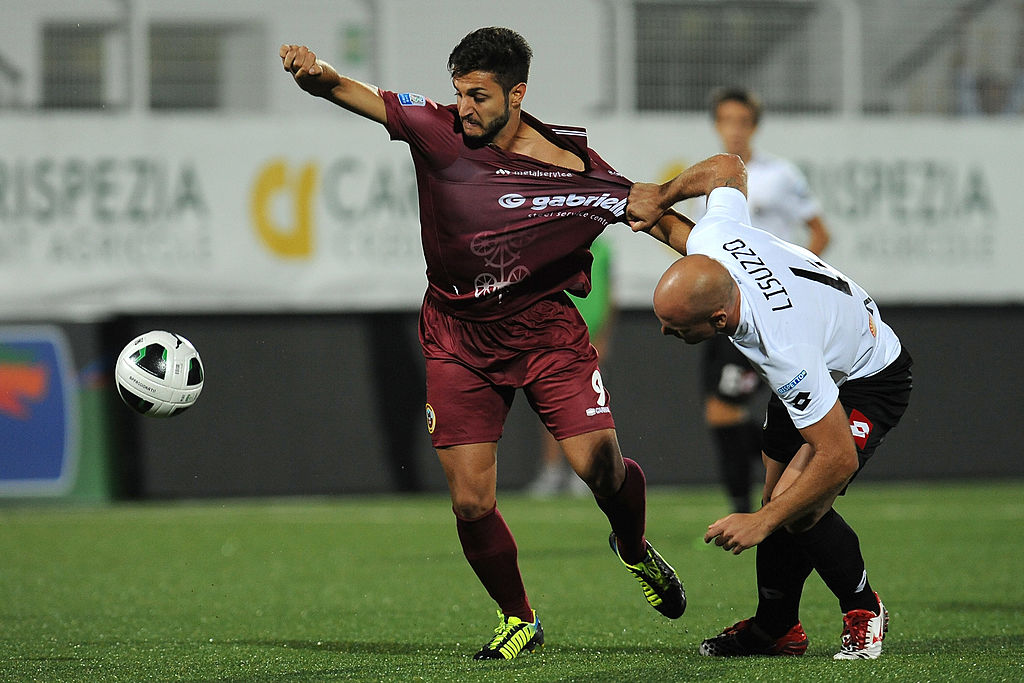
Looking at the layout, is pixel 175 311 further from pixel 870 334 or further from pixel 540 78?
pixel 870 334

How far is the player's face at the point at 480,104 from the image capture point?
5090 millimetres

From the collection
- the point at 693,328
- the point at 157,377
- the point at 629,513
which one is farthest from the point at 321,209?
the point at 693,328

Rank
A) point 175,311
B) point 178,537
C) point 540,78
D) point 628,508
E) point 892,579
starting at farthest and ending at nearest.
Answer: point 540,78 → point 175,311 → point 178,537 → point 892,579 → point 628,508

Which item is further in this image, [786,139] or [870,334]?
[786,139]

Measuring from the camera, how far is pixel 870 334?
484 centimetres

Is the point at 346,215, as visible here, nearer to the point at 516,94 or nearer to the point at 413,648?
the point at 516,94

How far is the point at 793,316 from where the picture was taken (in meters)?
4.36

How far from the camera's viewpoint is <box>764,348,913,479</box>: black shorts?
192 inches

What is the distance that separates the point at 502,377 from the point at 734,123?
3714 millimetres

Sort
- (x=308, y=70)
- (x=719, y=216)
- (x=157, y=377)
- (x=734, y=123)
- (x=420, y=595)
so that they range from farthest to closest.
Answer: (x=734, y=123), (x=420, y=595), (x=157, y=377), (x=308, y=70), (x=719, y=216)

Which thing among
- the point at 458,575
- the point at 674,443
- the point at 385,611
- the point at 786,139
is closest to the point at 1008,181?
the point at 786,139

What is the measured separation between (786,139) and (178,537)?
6.85 meters

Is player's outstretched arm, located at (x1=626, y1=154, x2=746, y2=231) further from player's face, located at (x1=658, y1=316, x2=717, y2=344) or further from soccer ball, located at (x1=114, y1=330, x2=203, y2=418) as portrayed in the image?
soccer ball, located at (x1=114, y1=330, x2=203, y2=418)

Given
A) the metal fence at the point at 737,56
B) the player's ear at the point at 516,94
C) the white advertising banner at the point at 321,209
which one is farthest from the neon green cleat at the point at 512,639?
the metal fence at the point at 737,56
